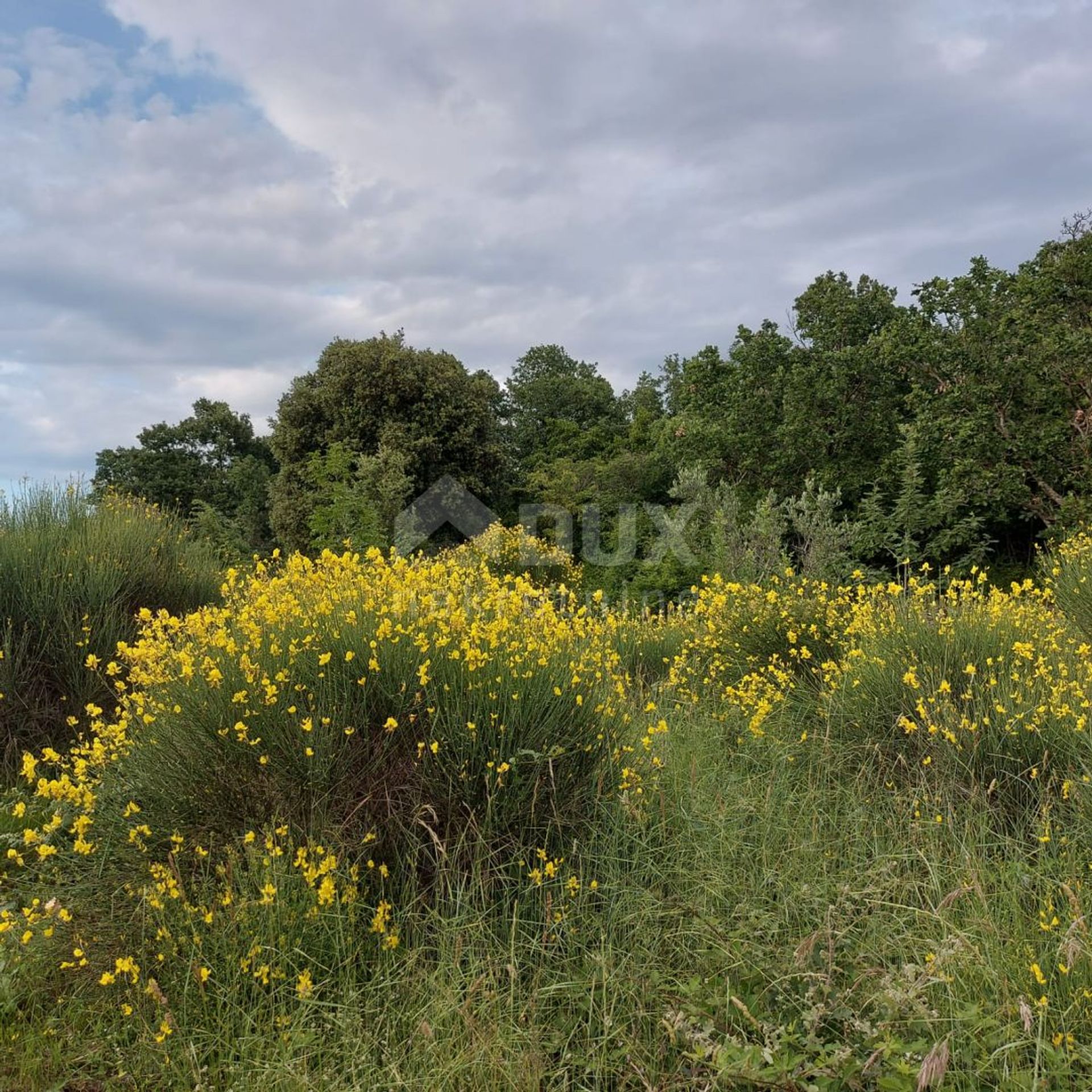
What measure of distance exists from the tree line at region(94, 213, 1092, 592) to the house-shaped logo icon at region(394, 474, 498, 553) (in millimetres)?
306

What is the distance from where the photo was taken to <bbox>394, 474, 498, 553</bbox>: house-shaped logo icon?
20.2 meters

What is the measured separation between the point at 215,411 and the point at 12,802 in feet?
99.5

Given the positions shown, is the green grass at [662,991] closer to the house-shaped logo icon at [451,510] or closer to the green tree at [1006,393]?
the green tree at [1006,393]

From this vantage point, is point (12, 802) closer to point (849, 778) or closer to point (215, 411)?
point (849, 778)

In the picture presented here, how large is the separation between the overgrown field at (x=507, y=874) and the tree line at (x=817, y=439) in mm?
8008

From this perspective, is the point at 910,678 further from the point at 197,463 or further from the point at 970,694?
the point at 197,463

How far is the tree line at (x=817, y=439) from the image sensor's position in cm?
1331

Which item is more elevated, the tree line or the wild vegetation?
the tree line

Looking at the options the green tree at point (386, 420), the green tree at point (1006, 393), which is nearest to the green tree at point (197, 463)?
the green tree at point (386, 420)

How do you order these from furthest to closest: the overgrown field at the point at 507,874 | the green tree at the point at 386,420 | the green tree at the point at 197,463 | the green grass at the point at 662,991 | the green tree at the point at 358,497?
the green tree at the point at 197,463 → the green tree at the point at 386,420 → the green tree at the point at 358,497 → the overgrown field at the point at 507,874 → the green grass at the point at 662,991

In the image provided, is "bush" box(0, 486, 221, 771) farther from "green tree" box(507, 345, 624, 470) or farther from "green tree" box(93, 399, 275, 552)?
"green tree" box(93, 399, 275, 552)

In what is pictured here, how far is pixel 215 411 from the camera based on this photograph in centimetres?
3156

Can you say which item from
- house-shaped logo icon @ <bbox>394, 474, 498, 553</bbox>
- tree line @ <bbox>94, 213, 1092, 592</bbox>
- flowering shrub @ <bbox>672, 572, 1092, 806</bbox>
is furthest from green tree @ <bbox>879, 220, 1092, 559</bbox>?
house-shaped logo icon @ <bbox>394, 474, 498, 553</bbox>

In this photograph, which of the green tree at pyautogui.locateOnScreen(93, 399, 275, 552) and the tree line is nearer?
the tree line
